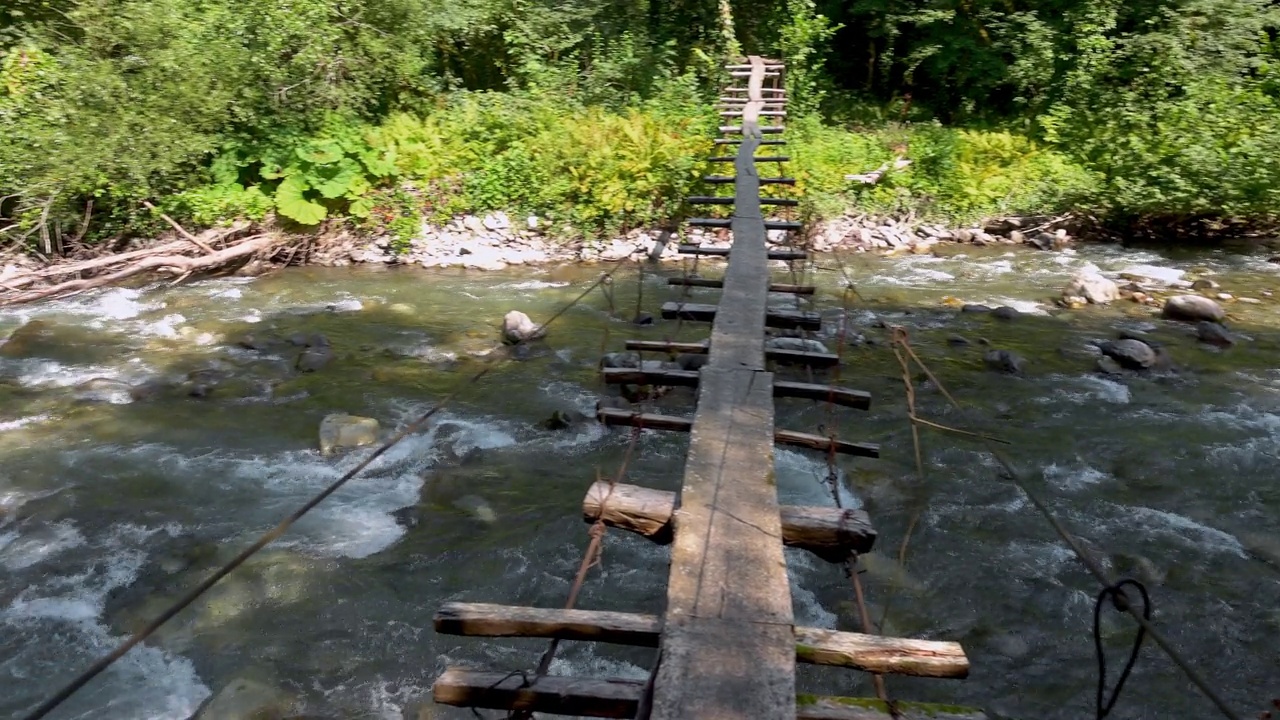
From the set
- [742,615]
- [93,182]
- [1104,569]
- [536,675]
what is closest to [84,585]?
[536,675]

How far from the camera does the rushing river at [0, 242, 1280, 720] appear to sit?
3.67 metres

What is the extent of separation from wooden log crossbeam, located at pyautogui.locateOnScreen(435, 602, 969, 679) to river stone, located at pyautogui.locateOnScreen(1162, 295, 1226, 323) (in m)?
7.71

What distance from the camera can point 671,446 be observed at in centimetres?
582

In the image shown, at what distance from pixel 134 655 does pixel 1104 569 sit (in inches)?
187

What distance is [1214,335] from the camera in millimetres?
7539

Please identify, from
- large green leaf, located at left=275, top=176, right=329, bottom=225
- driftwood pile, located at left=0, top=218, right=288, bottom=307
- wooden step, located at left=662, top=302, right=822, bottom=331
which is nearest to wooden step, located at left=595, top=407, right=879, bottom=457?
wooden step, located at left=662, top=302, right=822, bottom=331

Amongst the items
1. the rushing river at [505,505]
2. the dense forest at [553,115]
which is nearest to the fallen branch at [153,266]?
the rushing river at [505,505]

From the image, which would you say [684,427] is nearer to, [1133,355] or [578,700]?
[578,700]

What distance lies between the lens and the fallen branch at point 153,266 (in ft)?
28.4

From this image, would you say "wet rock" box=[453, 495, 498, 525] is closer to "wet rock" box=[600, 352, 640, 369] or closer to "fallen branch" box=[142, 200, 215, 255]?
"wet rock" box=[600, 352, 640, 369]

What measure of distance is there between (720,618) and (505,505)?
3108 mm

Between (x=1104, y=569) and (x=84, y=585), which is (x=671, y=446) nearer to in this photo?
(x=1104, y=569)

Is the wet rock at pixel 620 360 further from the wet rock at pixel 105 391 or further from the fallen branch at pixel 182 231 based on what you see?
the fallen branch at pixel 182 231

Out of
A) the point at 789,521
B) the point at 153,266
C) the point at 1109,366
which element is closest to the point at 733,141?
the point at 1109,366
